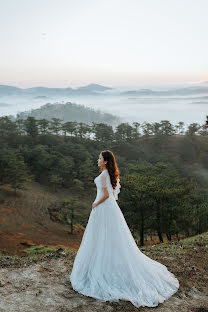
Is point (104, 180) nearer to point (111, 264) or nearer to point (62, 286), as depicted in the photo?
point (111, 264)

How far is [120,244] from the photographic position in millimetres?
4930

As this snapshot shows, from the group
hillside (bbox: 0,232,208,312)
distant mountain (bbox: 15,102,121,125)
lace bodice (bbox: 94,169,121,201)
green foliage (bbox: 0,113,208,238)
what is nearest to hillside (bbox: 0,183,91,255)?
green foliage (bbox: 0,113,208,238)

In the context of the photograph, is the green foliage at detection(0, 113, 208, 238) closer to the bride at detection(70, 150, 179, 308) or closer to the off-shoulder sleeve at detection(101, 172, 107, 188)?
the bride at detection(70, 150, 179, 308)

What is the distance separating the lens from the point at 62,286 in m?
5.18

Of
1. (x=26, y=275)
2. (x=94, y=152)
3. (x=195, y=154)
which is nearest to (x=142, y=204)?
(x=26, y=275)

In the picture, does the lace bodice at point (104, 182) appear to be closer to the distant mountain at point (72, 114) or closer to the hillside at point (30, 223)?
the hillside at point (30, 223)

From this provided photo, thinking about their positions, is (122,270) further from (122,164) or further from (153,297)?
(122,164)

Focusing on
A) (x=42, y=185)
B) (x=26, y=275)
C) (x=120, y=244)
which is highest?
(x=120, y=244)

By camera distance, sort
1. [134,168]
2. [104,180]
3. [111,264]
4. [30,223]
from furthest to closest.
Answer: [30,223] → [134,168] → [104,180] → [111,264]

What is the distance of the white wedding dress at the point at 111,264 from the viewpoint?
4.68 m

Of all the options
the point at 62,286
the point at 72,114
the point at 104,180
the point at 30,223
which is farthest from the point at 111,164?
the point at 72,114

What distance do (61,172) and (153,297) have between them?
3918cm

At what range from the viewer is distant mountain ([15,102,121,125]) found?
155 m

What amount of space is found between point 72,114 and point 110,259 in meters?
162
